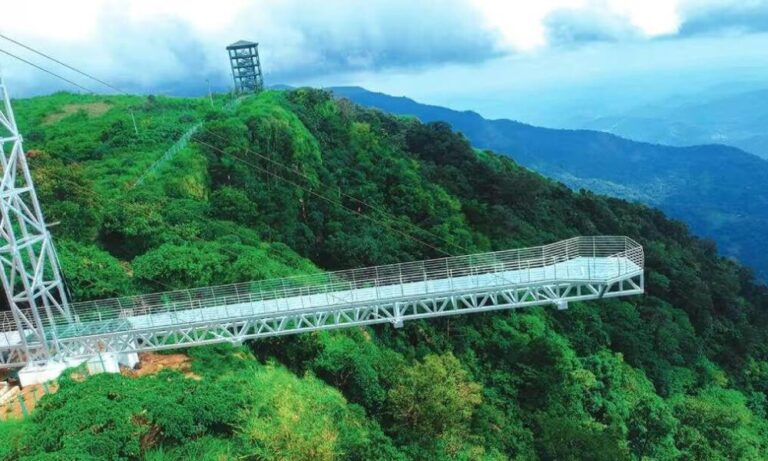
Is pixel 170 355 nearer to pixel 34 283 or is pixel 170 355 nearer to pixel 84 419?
pixel 34 283

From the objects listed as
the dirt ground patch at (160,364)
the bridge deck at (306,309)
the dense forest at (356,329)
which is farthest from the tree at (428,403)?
the dirt ground patch at (160,364)

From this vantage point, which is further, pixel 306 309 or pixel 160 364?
pixel 160 364

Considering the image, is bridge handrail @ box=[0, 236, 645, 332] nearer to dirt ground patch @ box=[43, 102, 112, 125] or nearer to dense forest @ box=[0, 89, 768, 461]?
dense forest @ box=[0, 89, 768, 461]

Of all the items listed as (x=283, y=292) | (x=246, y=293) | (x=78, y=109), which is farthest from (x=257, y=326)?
(x=78, y=109)

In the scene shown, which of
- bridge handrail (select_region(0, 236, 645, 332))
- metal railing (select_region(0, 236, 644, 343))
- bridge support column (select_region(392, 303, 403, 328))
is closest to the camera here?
metal railing (select_region(0, 236, 644, 343))

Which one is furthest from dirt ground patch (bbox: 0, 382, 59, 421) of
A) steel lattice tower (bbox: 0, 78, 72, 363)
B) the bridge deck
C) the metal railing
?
the metal railing

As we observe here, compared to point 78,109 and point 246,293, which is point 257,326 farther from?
point 78,109
